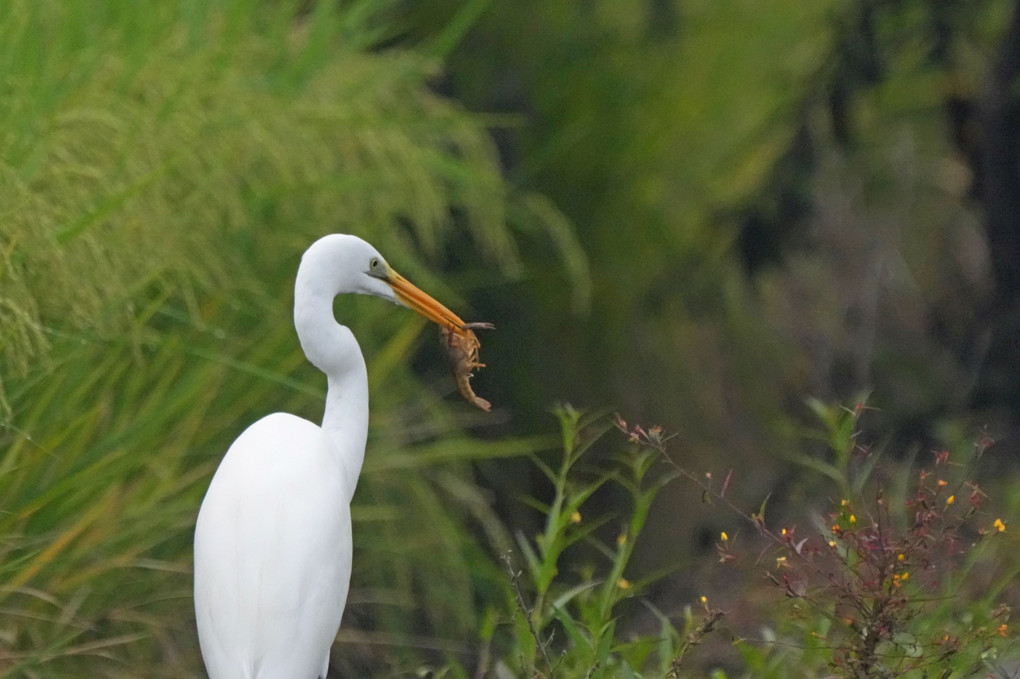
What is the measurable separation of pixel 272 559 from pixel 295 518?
0.05 m

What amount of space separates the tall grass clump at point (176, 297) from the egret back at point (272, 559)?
10.1 inches

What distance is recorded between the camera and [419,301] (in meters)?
1.55

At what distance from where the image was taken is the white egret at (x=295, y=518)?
51.9 inches

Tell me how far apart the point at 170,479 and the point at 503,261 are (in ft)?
3.28

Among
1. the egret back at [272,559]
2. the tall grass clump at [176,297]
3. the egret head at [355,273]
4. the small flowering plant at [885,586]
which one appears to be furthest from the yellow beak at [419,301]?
the small flowering plant at [885,586]

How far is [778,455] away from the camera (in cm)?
313

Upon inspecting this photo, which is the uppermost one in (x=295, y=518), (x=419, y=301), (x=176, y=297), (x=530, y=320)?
(x=419, y=301)

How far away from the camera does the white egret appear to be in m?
1.32

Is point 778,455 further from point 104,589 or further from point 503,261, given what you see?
point 104,589

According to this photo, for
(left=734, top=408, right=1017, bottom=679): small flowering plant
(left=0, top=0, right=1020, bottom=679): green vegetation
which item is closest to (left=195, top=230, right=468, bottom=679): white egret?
(left=0, top=0, right=1020, bottom=679): green vegetation

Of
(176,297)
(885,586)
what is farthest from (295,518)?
(176,297)

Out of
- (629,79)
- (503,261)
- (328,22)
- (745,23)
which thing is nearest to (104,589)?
(328,22)

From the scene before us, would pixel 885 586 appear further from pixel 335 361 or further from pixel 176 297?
pixel 176 297

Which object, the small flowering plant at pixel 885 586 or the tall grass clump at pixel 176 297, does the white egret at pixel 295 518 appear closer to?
the tall grass clump at pixel 176 297
